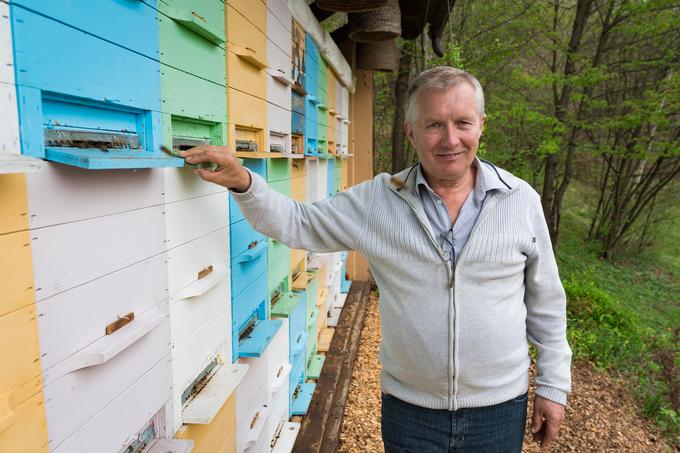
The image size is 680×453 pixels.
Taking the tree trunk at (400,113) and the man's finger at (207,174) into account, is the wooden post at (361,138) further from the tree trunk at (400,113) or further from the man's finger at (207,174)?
the man's finger at (207,174)

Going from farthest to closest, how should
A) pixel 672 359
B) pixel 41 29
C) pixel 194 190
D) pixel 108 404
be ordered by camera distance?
pixel 672 359 → pixel 194 190 → pixel 108 404 → pixel 41 29

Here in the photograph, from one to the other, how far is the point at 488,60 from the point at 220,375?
902 centimetres

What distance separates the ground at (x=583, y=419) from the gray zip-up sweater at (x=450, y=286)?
7.79 ft

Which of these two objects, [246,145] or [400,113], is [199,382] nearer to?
[246,145]

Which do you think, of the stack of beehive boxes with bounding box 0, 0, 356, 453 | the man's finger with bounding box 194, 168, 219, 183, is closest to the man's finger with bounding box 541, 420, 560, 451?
the stack of beehive boxes with bounding box 0, 0, 356, 453

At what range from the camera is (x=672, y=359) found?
21.0ft

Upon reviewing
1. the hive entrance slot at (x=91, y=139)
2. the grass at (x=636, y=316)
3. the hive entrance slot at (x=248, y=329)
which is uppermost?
the hive entrance slot at (x=91, y=139)

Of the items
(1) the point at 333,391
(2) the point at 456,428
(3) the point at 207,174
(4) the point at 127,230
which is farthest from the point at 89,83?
(1) the point at 333,391

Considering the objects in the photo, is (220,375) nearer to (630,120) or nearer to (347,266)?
(347,266)

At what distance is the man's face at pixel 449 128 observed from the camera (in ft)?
5.59

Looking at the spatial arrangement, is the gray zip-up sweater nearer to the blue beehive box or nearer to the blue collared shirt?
the blue collared shirt

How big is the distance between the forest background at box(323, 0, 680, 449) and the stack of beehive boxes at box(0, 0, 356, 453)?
4.24 meters

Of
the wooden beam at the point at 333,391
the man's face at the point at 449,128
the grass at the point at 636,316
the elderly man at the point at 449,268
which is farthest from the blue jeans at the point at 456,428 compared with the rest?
the grass at the point at 636,316

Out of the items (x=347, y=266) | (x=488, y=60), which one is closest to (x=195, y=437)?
(x=347, y=266)
